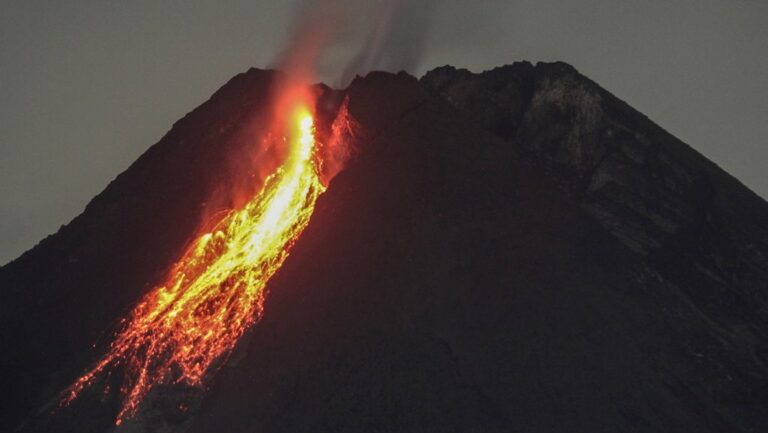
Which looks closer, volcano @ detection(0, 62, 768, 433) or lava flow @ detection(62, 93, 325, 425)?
volcano @ detection(0, 62, 768, 433)

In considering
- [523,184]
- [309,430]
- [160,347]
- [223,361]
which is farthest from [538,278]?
[160,347]

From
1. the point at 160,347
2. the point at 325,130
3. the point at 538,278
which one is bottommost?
the point at 538,278

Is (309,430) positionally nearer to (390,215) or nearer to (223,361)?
(223,361)

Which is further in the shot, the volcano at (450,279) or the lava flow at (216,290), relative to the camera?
the lava flow at (216,290)

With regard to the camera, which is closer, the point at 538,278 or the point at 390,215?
the point at 538,278
